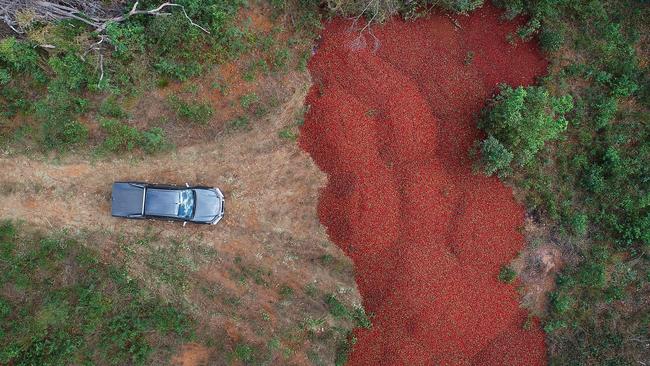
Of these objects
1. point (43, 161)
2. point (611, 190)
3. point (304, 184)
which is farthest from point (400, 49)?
point (43, 161)

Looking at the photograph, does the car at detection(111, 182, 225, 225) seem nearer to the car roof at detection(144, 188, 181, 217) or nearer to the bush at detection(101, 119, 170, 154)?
the car roof at detection(144, 188, 181, 217)

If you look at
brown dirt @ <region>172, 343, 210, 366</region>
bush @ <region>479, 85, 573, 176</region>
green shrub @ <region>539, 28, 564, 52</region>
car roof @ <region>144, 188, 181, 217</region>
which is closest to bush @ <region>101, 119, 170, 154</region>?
car roof @ <region>144, 188, 181, 217</region>

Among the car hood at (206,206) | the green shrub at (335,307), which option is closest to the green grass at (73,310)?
the car hood at (206,206)

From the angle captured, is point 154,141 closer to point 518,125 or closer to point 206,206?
point 206,206

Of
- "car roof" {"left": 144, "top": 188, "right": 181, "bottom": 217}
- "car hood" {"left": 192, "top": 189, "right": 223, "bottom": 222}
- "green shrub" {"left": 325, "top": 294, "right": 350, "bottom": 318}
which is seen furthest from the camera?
"green shrub" {"left": 325, "top": 294, "right": 350, "bottom": 318}

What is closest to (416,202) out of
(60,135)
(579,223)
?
(579,223)

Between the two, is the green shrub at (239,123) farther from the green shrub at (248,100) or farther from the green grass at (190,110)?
the green grass at (190,110)
